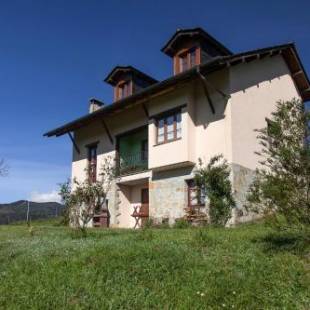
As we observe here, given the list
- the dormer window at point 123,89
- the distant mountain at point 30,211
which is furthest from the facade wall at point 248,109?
the distant mountain at point 30,211

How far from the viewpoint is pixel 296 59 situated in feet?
61.4

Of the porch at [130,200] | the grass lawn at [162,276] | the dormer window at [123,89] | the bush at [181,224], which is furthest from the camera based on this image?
the dormer window at [123,89]

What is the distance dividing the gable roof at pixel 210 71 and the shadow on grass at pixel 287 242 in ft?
25.1

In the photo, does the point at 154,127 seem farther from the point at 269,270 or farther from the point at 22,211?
the point at 22,211

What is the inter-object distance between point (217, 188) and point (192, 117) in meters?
3.23

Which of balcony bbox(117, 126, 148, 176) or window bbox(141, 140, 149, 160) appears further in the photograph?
window bbox(141, 140, 149, 160)

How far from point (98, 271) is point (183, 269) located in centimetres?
135

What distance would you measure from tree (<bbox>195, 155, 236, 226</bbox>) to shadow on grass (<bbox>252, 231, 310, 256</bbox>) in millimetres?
5471

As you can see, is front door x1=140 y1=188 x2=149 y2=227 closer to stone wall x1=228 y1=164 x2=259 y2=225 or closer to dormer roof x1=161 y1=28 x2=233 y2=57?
stone wall x1=228 y1=164 x2=259 y2=225

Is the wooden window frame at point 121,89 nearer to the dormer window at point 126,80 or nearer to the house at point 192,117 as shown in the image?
the dormer window at point 126,80

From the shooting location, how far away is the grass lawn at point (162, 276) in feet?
17.6

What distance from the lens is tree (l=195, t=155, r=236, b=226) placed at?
579 inches

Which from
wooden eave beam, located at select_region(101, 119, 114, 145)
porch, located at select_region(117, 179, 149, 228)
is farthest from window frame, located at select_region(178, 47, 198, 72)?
porch, located at select_region(117, 179, 149, 228)

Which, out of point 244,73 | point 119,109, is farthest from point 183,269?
point 119,109
